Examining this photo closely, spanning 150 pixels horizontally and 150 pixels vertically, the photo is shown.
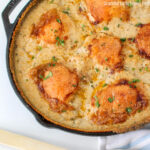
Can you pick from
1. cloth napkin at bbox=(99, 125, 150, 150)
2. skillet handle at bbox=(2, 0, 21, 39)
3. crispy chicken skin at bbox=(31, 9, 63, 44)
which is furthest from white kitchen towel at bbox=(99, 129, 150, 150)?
skillet handle at bbox=(2, 0, 21, 39)

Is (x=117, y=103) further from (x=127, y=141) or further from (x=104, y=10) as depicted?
(x=104, y=10)

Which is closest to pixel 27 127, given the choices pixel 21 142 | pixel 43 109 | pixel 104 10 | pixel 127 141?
pixel 21 142

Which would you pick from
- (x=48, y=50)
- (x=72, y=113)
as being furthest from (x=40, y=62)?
(x=72, y=113)

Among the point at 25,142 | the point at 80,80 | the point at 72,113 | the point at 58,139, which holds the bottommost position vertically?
the point at 58,139

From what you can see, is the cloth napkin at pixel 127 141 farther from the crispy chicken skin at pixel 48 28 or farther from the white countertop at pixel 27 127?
the crispy chicken skin at pixel 48 28

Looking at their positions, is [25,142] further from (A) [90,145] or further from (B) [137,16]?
(B) [137,16]

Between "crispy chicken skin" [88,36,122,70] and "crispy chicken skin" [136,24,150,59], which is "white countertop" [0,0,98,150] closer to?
"crispy chicken skin" [88,36,122,70]
